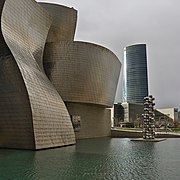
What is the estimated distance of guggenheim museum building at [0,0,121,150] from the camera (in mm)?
17328

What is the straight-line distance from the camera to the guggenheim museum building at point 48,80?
17.3 metres

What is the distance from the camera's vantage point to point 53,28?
105 feet

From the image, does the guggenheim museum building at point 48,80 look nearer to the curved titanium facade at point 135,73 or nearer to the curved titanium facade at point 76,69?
the curved titanium facade at point 76,69

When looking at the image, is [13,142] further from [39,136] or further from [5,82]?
[5,82]

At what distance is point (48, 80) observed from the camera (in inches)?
886

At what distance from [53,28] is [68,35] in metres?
2.82

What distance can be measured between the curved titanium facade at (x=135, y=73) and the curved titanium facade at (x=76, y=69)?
3130 inches

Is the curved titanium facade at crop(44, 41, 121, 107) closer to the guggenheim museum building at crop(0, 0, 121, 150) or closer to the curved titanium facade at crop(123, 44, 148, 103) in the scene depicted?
the guggenheim museum building at crop(0, 0, 121, 150)

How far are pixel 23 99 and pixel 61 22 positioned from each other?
58.6ft

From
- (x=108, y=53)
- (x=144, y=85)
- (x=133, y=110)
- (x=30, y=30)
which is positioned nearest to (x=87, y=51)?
(x=108, y=53)

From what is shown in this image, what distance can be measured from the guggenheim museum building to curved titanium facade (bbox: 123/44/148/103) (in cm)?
7317

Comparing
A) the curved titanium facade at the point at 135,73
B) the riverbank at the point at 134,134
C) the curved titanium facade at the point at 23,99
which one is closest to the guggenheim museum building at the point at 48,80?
the curved titanium facade at the point at 23,99

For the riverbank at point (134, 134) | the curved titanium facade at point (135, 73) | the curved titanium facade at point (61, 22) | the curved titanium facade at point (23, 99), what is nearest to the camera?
the curved titanium facade at point (23, 99)

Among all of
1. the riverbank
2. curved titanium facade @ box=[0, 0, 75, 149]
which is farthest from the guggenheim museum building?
the riverbank
